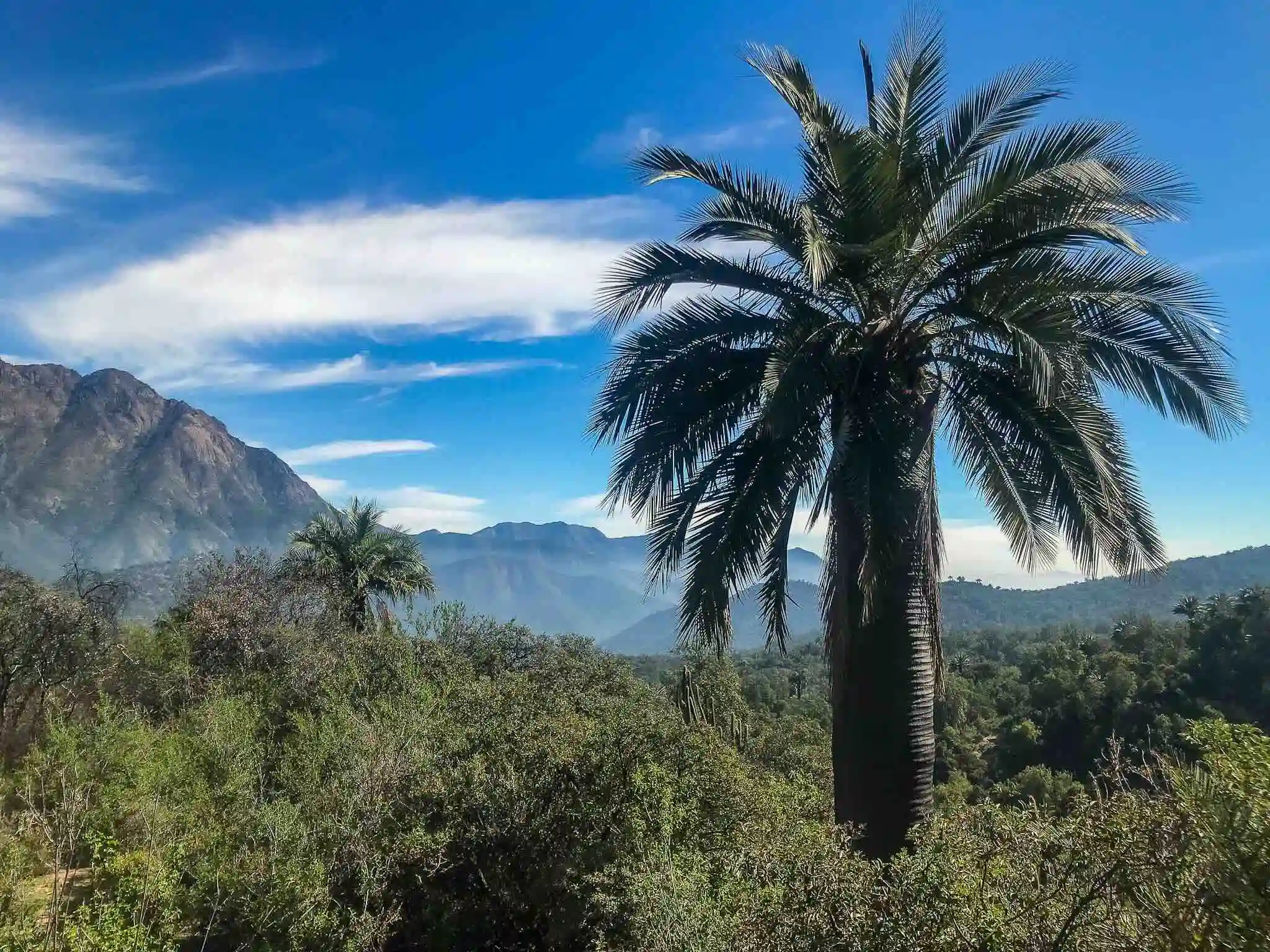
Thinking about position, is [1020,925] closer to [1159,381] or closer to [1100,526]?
[1100,526]

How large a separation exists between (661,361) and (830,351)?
1.59m

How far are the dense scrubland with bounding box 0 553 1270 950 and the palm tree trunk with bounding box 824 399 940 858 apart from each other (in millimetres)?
988

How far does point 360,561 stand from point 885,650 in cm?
Answer: 1849

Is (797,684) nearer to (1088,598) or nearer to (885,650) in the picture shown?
(885,650)

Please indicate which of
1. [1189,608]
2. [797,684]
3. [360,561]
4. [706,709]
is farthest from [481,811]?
[797,684]

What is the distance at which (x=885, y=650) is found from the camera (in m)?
6.36

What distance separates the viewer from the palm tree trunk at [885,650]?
20.3 ft

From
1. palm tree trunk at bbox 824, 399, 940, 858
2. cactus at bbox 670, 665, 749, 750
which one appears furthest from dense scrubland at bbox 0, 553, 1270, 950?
palm tree trunk at bbox 824, 399, 940, 858

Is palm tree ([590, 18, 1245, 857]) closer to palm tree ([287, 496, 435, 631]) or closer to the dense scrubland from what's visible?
the dense scrubland

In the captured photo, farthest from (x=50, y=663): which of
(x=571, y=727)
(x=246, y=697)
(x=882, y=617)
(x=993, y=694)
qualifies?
(x=993, y=694)

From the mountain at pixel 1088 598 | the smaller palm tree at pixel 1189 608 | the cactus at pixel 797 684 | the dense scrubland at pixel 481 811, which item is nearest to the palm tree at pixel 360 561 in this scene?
the dense scrubland at pixel 481 811

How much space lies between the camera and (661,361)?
7207mm

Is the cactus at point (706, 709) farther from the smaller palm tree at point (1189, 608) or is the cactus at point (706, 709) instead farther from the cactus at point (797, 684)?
the smaller palm tree at point (1189, 608)

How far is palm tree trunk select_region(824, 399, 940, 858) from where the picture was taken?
20.3 ft
